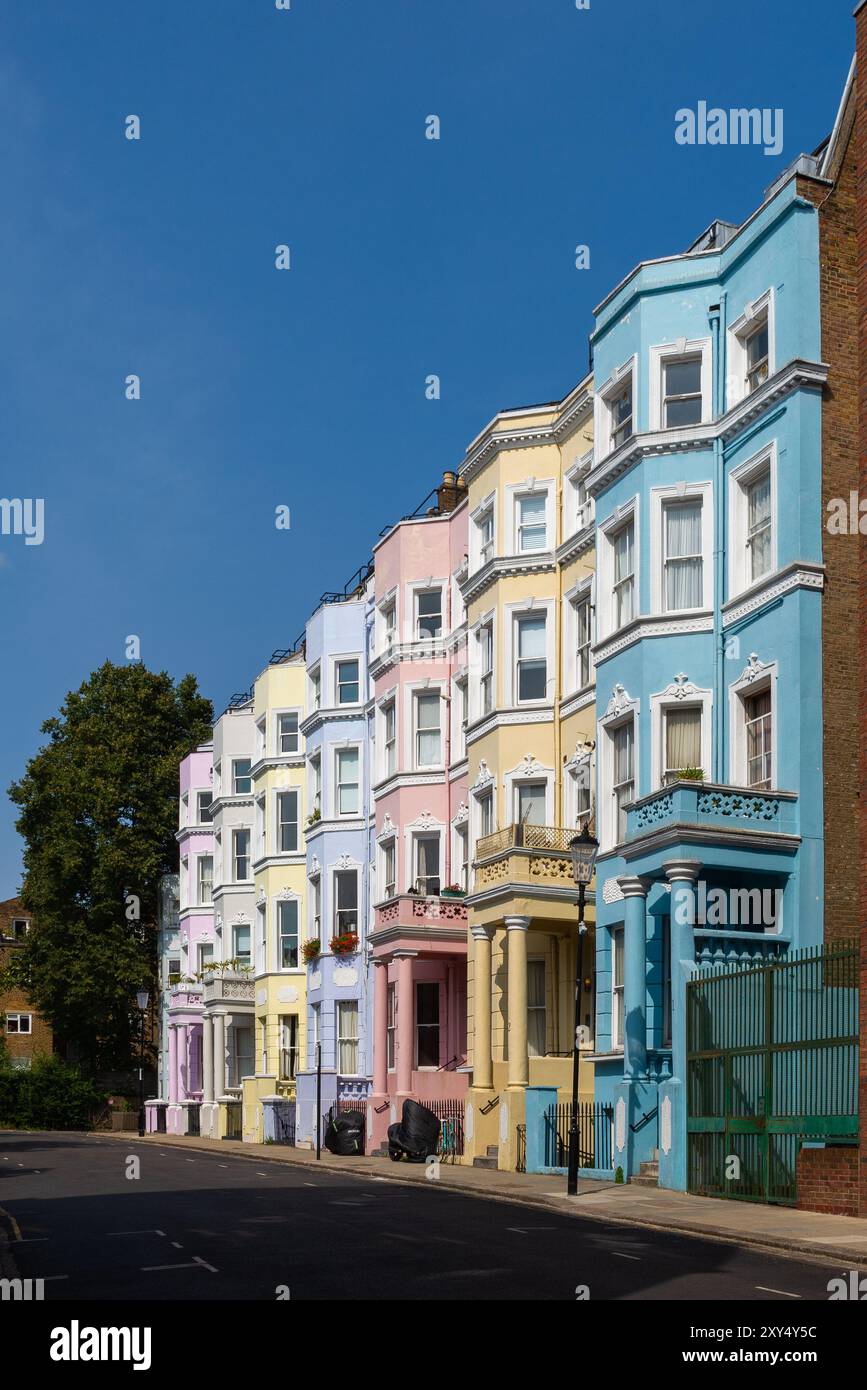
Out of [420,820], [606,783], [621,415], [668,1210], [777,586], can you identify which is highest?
[621,415]

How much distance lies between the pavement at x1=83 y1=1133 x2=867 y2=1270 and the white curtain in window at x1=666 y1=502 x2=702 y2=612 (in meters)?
10.0

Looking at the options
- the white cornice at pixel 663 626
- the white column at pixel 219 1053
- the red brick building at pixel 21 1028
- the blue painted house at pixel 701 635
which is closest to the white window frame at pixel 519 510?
the blue painted house at pixel 701 635

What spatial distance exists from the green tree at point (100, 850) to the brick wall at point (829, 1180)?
52449 mm

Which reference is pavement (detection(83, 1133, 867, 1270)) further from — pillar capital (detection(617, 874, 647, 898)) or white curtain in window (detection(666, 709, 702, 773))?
white curtain in window (detection(666, 709, 702, 773))

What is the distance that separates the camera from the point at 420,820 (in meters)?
46.8

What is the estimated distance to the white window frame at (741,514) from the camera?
103ft

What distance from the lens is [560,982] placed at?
39.1m

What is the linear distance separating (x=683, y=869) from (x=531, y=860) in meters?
8.98

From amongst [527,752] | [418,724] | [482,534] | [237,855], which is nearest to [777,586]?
[527,752]

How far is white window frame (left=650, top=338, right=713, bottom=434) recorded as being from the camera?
3325 centimetres

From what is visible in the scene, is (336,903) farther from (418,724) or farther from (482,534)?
(482,534)

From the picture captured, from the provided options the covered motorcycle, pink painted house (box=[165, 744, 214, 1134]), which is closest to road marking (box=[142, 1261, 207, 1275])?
the covered motorcycle

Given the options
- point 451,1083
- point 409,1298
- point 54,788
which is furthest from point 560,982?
point 54,788

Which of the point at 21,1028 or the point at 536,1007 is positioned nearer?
the point at 536,1007
